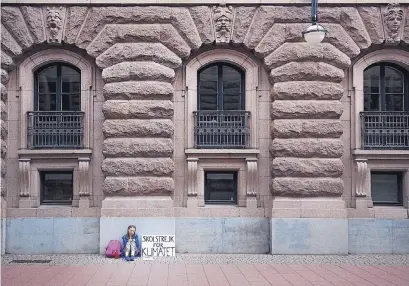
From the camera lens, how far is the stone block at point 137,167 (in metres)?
14.5

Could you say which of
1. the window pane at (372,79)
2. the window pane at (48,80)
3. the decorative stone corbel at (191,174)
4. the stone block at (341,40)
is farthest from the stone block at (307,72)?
the window pane at (48,80)

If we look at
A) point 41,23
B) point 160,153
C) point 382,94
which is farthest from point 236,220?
point 41,23

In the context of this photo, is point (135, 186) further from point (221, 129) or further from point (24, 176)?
point (24, 176)

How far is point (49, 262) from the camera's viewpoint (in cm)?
1359

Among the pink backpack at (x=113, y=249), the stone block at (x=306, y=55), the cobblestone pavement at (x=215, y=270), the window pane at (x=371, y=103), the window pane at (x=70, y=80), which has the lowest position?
the cobblestone pavement at (x=215, y=270)

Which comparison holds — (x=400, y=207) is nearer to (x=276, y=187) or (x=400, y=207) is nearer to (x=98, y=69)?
(x=276, y=187)

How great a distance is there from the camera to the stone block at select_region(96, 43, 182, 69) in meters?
14.7

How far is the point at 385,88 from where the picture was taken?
15656 mm

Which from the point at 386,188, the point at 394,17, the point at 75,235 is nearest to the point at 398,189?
the point at 386,188

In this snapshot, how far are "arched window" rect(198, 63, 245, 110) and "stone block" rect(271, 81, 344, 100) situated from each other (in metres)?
1.41

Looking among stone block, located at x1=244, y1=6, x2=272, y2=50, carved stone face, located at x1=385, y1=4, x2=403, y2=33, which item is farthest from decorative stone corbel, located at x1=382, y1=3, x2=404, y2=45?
stone block, located at x1=244, y1=6, x2=272, y2=50

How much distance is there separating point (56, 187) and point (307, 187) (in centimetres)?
769

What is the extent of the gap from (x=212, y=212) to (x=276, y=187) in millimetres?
2084

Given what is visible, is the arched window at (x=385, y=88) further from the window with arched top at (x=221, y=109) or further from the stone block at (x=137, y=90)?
the stone block at (x=137, y=90)
